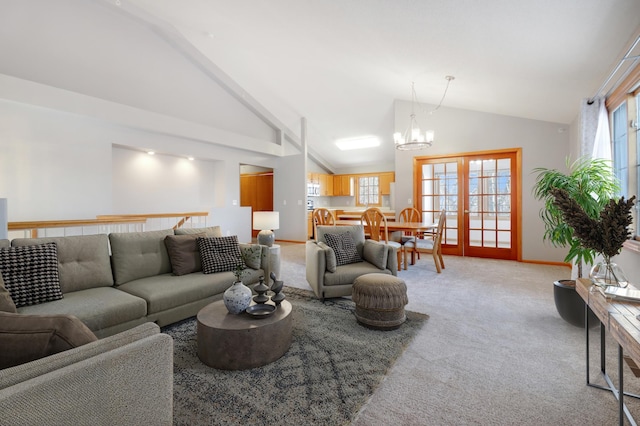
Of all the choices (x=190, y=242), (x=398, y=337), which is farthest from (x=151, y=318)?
(x=398, y=337)

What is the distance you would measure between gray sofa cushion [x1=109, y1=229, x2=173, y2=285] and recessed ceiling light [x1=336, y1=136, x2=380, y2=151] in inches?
233

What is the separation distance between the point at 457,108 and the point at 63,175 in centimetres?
671

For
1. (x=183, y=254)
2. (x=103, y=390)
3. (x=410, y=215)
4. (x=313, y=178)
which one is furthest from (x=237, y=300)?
(x=313, y=178)

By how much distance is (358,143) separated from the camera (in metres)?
8.20

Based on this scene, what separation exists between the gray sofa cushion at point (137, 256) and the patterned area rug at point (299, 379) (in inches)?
23.6

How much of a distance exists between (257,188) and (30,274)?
7.18m

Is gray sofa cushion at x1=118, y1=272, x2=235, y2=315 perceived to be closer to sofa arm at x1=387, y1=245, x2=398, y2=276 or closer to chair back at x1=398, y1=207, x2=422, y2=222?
sofa arm at x1=387, y1=245, x2=398, y2=276

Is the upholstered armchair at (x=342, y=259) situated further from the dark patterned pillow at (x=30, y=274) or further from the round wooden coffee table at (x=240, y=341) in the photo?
the dark patterned pillow at (x=30, y=274)

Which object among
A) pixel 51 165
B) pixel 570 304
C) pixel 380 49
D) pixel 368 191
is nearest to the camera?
pixel 570 304

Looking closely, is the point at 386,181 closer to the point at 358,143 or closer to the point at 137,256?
the point at 358,143

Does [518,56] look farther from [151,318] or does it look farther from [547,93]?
[151,318]

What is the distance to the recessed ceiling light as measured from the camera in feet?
26.0

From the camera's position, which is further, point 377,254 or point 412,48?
point 412,48

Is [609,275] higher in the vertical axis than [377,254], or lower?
higher
